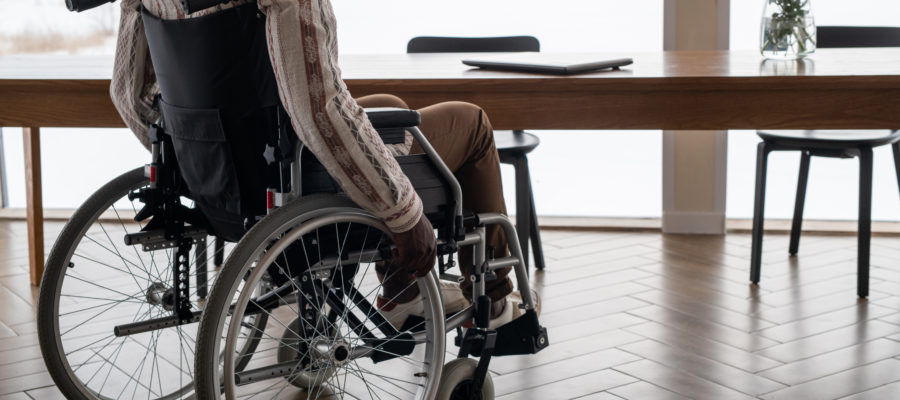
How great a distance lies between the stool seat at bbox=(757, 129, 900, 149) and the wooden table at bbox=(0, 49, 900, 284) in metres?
0.24

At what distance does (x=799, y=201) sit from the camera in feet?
9.37

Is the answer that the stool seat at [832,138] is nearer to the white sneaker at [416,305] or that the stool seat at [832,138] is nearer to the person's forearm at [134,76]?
the white sneaker at [416,305]

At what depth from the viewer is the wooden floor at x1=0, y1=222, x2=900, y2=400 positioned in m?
2.03

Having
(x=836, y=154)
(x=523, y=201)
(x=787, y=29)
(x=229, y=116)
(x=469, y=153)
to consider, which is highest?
(x=787, y=29)

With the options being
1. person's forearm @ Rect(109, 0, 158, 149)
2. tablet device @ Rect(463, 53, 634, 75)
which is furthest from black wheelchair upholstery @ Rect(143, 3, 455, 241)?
tablet device @ Rect(463, 53, 634, 75)

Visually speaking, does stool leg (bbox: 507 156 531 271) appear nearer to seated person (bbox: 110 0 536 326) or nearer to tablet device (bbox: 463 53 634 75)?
tablet device (bbox: 463 53 634 75)

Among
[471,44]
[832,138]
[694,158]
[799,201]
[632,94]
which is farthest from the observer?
[694,158]

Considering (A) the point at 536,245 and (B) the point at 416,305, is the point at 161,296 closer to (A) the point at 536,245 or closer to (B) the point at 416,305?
(B) the point at 416,305

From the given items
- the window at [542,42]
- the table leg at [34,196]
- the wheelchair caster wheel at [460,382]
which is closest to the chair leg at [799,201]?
the window at [542,42]

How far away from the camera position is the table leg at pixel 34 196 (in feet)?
8.85

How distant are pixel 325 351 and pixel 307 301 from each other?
0.09m

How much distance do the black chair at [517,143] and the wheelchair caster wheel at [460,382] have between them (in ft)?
2.94

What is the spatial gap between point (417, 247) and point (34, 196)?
162 centimetres

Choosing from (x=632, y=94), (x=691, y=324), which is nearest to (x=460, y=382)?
(x=632, y=94)
